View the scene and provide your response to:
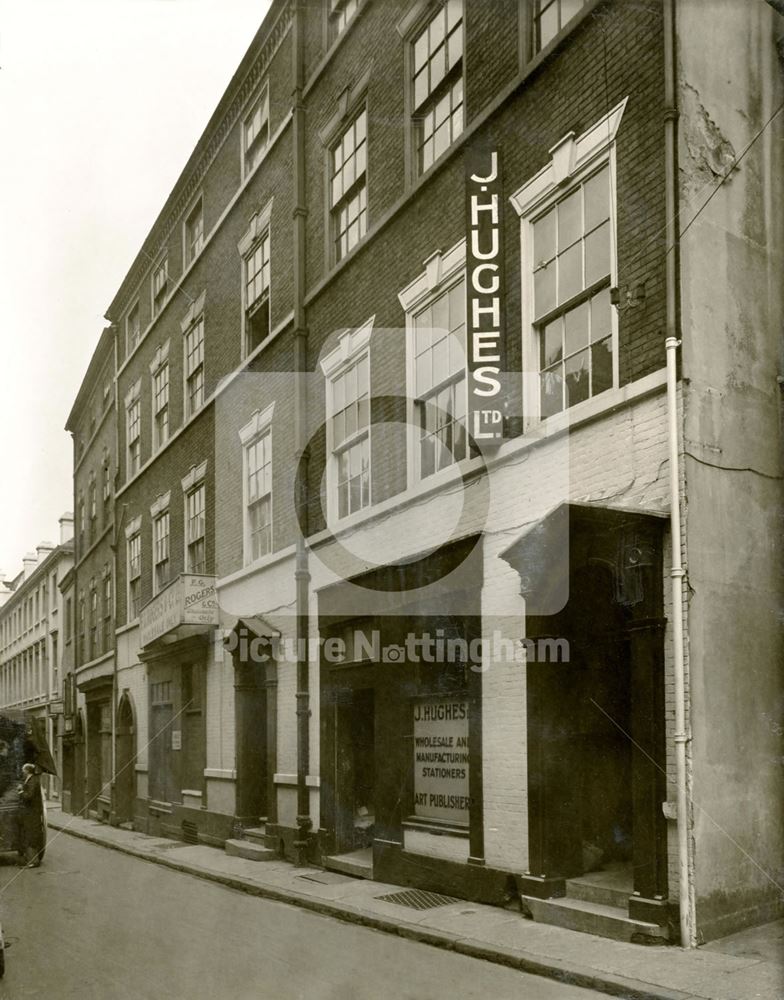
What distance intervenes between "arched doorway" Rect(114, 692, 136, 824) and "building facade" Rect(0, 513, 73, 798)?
35.9 feet

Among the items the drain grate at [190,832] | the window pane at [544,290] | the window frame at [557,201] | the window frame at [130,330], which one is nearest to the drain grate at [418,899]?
the window frame at [557,201]

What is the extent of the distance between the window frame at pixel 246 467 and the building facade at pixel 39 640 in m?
20.5

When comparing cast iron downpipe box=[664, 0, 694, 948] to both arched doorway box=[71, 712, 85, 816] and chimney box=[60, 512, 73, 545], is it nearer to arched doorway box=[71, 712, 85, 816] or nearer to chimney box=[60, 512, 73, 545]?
arched doorway box=[71, 712, 85, 816]

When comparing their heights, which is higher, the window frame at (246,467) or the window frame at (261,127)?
the window frame at (261,127)

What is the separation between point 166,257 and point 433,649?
1480 centimetres

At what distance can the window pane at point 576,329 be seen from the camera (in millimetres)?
9812

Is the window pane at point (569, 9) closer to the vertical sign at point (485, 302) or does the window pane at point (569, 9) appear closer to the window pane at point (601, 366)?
the vertical sign at point (485, 302)

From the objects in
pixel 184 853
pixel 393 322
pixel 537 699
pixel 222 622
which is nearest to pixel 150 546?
pixel 222 622

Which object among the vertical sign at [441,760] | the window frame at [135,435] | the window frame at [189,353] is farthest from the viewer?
the window frame at [135,435]

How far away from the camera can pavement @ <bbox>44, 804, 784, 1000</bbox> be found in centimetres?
701

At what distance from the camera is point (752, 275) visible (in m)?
9.20

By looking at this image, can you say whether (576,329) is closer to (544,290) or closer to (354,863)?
(544,290)

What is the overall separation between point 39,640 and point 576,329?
3925 cm

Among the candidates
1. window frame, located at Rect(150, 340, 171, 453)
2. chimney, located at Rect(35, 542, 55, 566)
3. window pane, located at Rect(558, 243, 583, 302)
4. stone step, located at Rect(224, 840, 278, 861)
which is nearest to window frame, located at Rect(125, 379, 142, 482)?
A: window frame, located at Rect(150, 340, 171, 453)
